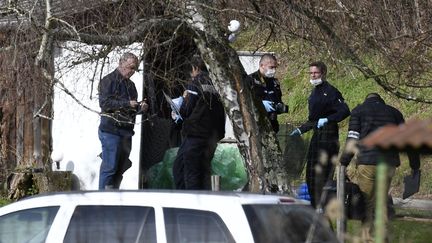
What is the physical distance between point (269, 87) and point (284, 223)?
184 inches

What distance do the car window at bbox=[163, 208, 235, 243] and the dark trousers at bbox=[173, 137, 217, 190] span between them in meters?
4.36

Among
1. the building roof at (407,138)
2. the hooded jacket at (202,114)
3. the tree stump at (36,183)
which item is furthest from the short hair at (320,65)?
the building roof at (407,138)

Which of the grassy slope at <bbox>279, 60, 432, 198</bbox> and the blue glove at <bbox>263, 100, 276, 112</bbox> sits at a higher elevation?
the grassy slope at <bbox>279, 60, 432, 198</bbox>

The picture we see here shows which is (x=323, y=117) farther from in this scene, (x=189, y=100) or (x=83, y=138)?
(x=83, y=138)

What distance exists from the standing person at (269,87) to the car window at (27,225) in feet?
12.6

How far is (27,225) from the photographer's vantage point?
24.5 feet

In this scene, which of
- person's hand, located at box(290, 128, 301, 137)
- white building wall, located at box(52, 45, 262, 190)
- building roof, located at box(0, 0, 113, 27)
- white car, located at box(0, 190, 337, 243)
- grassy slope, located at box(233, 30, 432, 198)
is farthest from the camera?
grassy slope, located at box(233, 30, 432, 198)

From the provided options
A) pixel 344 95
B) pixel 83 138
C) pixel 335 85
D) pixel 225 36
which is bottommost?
pixel 83 138

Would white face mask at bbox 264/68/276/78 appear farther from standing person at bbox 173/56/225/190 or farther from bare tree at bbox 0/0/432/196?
bare tree at bbox 0/0/432/196

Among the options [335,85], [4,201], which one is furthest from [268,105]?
[335,85]

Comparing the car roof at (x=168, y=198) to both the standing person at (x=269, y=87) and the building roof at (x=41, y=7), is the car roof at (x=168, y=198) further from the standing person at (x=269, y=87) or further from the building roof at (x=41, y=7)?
the standing person at (x=269, y=87)

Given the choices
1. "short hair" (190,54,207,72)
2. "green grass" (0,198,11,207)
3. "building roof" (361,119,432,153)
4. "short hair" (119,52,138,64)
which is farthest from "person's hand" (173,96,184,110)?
"building roof" (361,119,432,153)

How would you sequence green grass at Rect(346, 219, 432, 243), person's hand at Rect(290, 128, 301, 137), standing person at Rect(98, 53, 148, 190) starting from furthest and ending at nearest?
1. person's hand at Rect(290, 128, 301, 137)
2. standing person at Rect(98, 53, 148, 190)
3. green grass at Rect(346, 219, 432, 243)

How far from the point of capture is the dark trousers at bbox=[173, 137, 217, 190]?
37.2 feet
